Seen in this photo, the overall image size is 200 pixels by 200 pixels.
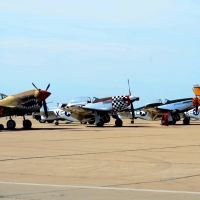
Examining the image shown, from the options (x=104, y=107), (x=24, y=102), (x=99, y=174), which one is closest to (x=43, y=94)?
(x=24, y=102)

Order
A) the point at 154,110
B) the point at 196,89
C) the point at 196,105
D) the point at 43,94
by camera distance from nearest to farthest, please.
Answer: the point at 43,94, the point at 196,105, the point at 154,110, the point at 196,89

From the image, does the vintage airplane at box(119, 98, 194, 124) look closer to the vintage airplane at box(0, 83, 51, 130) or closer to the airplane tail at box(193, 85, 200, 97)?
the airplane tail at box(193, 85, 200, 97)

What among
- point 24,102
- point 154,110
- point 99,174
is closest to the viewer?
point 99,174

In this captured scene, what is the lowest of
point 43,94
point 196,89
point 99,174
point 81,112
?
point 99,174

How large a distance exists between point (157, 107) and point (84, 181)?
1798 inches

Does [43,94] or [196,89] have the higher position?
[43,94]

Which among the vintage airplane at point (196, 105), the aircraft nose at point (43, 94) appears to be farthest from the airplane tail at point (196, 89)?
the aircraft nose at point (43, 94)

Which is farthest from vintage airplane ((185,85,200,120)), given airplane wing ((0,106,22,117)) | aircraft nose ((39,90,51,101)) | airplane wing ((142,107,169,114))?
airplane wing ((0,106,22,117))

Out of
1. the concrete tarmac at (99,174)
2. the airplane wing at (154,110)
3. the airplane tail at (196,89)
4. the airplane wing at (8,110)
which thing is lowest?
the concrete tarmac at (99,174)

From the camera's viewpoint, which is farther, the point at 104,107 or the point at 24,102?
the point at 104,107

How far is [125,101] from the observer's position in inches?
1930

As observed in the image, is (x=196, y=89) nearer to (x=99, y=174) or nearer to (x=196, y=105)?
(x=196, y=105)

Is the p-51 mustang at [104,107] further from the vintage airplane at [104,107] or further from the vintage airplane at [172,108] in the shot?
the vintage airplane at [172,108]

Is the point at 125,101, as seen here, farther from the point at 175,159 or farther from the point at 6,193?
the point at 6,193
